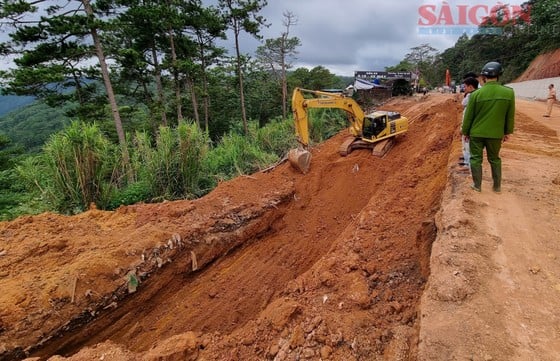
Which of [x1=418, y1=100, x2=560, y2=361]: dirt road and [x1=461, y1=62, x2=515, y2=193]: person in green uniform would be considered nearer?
[x1=418, y1=100, x2=560, y2=361]: dirt road

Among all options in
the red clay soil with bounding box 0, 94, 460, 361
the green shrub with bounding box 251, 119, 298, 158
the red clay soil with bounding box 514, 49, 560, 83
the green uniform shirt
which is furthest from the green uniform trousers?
the red clay soil with bounding box 514, 49, 560, 83

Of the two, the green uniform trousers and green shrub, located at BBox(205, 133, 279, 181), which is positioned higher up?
the green uniform trousers

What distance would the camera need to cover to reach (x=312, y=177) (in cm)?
781

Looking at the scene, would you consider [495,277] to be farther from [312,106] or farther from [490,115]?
[312,106]

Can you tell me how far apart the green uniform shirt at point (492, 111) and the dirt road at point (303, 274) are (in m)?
0.80

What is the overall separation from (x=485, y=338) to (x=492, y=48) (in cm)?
4392

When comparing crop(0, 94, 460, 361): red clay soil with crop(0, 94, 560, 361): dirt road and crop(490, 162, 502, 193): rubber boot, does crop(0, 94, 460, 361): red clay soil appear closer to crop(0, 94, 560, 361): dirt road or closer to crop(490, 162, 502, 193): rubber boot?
crop(0, 94, 560, 361): dirt road

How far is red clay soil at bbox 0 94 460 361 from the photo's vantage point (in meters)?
2.65

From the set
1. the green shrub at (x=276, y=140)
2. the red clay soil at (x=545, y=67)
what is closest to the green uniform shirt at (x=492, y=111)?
the green shrub at (x=276, y=140)

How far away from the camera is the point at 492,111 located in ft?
11.2

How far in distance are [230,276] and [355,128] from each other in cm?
611

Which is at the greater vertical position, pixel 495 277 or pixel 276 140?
pixel 276 140

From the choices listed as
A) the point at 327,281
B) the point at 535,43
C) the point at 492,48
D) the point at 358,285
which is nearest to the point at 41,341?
the point at 327,281

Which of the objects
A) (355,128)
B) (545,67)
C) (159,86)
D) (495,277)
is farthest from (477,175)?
(545,67)
